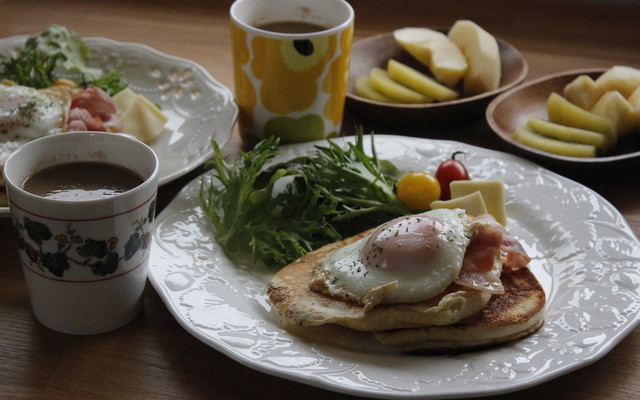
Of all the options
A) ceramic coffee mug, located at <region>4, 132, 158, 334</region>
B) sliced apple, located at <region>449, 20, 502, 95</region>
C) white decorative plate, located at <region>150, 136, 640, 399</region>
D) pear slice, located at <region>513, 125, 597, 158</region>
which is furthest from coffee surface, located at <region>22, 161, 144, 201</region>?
sliced apple, located at <region>449, 20, 502, 95</region>

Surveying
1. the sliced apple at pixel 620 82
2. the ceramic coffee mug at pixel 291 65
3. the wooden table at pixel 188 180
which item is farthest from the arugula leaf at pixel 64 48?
the sliced apple at pixel 620 82

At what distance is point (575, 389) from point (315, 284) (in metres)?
0.73

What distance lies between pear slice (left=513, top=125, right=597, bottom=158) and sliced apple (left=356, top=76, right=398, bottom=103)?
1.87ft

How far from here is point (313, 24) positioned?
3064 mm

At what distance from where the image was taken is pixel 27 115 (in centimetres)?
259

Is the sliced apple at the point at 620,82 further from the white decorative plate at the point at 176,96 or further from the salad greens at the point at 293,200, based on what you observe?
the white decorative plate at the point at 176,96

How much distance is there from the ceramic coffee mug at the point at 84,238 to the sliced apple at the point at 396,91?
141 cm

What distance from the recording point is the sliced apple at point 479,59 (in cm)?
329

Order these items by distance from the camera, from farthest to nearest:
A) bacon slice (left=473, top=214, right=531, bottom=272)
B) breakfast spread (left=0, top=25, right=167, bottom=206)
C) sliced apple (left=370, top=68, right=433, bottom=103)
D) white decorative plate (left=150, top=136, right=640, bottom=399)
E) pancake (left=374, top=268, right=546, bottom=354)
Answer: sliced apple (left=370, top=68, right=433, bottom=103) → breakfast spread (left=0, top=25, right=167, bottom=206) → bacon slice (left=473, top=214, right=531, bottom=272) → pancake (left=374, top=268, right=546, bottom=354) → white decorative plate (left=150, top=136, right=640, bottom=399)

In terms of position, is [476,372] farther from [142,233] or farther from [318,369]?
[142,233]

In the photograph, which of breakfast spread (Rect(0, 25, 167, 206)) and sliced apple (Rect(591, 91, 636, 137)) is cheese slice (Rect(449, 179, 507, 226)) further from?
breakfast spread (Rect(0, 25, 167, 206))

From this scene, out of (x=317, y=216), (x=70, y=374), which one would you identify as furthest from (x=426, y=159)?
(x=70, y=374)

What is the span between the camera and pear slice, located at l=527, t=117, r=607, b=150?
9.70 feet

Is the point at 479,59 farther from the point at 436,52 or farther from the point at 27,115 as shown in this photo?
the point at 27,115
